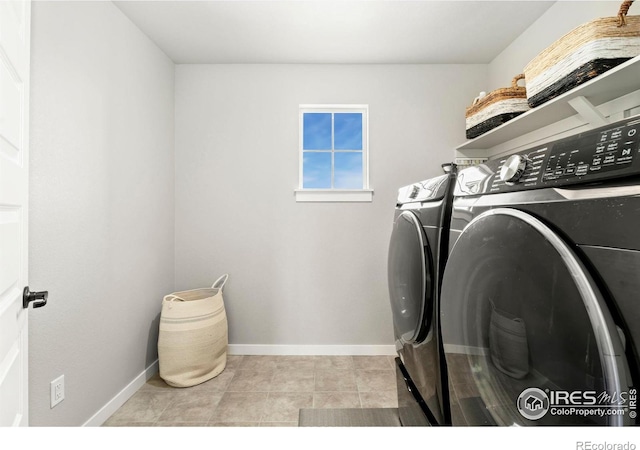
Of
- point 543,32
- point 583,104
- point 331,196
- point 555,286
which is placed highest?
point 543,32

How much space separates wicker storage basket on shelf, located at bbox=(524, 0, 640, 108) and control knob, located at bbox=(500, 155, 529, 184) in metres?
1.11

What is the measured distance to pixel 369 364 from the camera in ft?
7.80

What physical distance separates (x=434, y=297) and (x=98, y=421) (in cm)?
197

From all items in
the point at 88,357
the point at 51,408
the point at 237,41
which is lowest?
the point at 51,408

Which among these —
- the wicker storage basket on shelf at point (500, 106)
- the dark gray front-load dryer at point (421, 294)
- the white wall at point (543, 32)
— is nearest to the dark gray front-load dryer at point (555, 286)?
the dark gray front-load dryer at point (421, 294)

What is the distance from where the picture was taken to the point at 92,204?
1.65 m

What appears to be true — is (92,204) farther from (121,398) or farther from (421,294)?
(421,294)

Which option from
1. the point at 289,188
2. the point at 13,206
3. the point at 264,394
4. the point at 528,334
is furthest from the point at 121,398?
the point at 528,334

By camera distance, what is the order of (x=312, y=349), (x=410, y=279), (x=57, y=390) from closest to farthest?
(x=410, y=279) → (x=57, y=390) → (x=312, y=349)

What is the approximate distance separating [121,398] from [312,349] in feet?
4.51

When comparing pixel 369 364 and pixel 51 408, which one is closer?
pixel 51 408

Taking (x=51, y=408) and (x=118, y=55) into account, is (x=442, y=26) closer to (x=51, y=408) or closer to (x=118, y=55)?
(x=118, y=55)

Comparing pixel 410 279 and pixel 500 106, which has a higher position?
pixel 500 106
